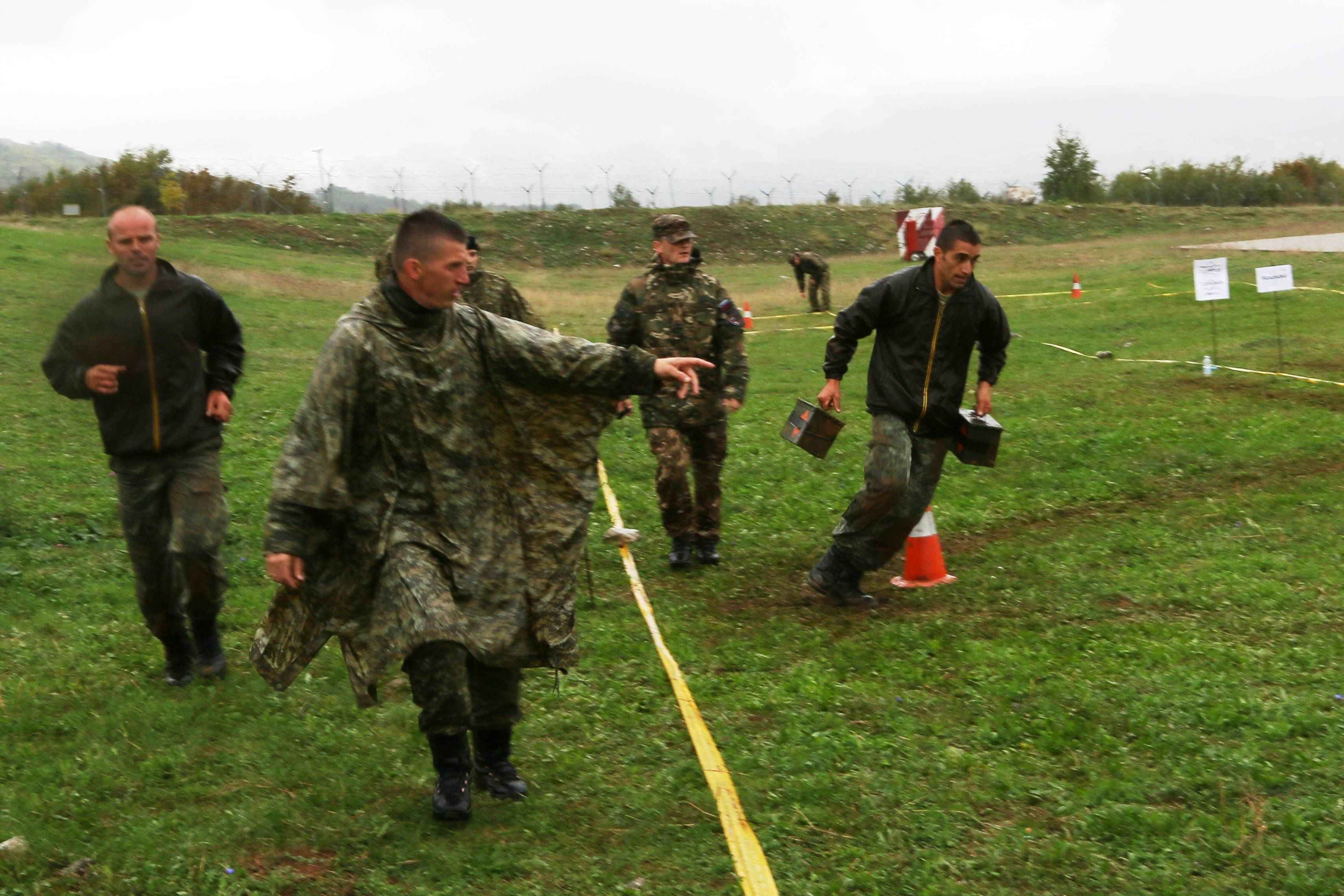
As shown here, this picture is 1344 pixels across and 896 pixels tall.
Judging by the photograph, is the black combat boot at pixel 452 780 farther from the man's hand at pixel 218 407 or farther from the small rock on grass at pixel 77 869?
the man's hand at pixel 218 407

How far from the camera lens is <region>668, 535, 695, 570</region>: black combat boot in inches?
356

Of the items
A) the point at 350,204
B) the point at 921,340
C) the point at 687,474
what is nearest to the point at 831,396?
the point at 921,340

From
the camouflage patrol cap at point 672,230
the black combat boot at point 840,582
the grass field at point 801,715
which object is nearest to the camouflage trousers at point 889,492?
the black combat boot at point 840,582

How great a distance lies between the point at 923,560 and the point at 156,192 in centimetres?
1366

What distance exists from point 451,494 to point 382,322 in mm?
647

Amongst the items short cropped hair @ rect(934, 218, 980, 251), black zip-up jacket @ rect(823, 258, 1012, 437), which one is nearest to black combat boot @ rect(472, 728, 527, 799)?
black zip-up jacket @ rect(823, 258, 1012, 437)

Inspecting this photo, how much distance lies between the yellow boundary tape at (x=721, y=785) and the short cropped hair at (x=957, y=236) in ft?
8.48

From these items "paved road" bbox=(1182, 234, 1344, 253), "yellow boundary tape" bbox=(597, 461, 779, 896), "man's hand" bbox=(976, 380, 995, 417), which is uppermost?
"paved road" bbox=(1182, 234, 1344, 253)

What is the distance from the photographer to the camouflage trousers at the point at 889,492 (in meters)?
7.66

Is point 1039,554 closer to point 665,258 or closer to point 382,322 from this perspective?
point 665,258

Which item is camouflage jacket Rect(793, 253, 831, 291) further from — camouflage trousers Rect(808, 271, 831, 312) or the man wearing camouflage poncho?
the man wearing camouflage poncho

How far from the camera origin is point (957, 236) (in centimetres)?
754

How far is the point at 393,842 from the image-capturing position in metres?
4.95

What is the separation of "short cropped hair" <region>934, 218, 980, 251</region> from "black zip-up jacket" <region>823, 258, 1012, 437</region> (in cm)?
17
